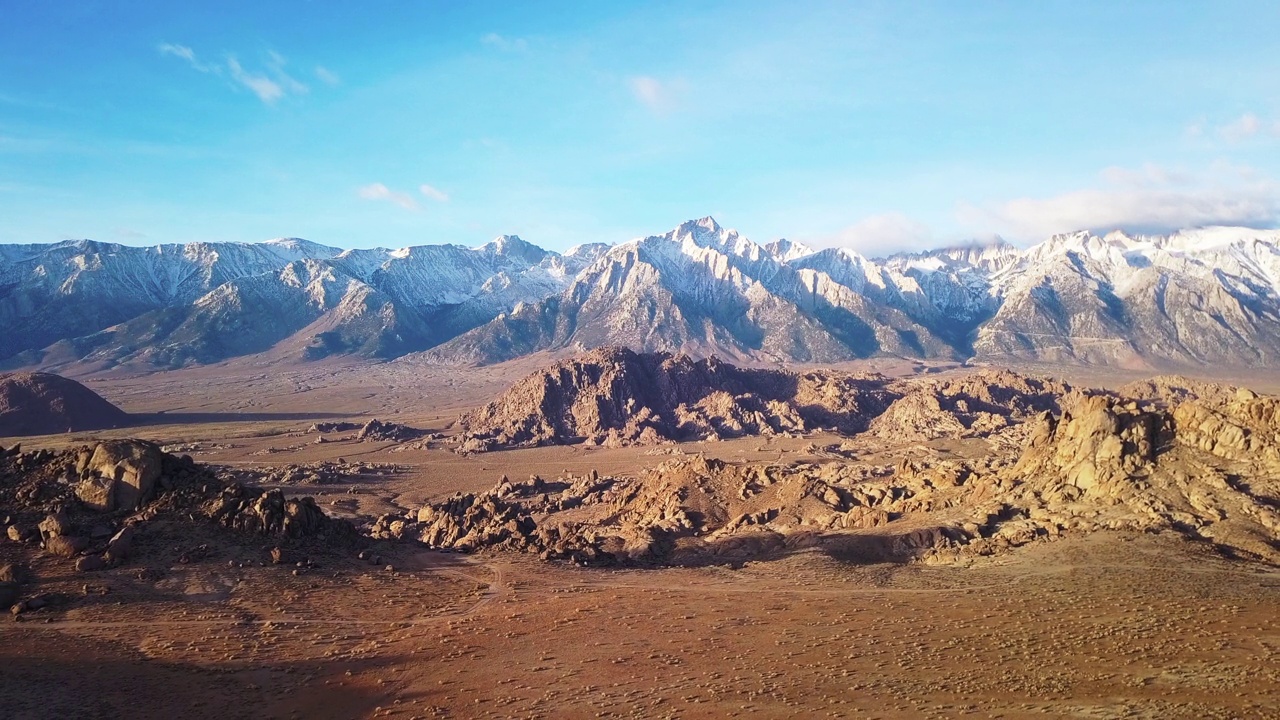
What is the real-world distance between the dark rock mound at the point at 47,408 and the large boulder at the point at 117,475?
97.7m

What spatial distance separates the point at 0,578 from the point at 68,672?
6.24m

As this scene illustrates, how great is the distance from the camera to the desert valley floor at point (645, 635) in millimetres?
19188

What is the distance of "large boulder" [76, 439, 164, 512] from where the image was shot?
99.2ft

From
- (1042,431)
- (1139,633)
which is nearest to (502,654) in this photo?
(1139,633)

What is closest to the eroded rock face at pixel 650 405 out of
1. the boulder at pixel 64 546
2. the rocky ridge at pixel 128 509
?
the rocky ridge at pixel 128 509

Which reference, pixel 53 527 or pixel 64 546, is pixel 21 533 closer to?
pixel 53 527

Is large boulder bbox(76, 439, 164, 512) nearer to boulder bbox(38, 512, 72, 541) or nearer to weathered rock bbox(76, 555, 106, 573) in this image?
boulder bbox(38, 512, 72, 541)

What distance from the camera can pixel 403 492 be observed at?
71.7 metres

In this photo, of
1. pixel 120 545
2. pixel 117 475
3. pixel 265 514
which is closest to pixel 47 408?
pixel 117 475

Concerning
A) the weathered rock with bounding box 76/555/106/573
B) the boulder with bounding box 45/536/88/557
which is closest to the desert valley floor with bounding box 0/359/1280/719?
the weathered rock with bounding box 76/555/106/573

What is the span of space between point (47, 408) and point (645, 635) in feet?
403

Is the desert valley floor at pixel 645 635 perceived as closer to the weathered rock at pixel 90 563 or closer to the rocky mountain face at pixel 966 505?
the weathered rock at pixel 90 563

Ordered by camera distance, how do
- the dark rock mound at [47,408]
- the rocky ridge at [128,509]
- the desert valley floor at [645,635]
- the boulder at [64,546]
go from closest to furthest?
the desert valley floor at [645,635]
the boulder at [64,546]
the rocky ridge at [128,509]
the dark rock mound at [47,408]

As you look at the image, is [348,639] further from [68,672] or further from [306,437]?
[306,437]
